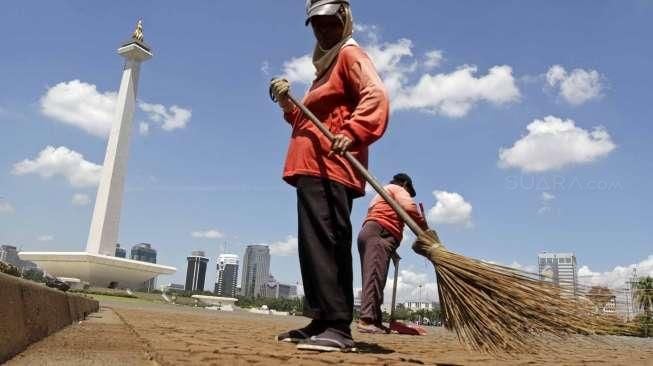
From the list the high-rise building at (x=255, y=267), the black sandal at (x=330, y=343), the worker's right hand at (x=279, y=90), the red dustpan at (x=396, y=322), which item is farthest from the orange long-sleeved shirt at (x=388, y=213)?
the high-rise building at (x=255, y=267)

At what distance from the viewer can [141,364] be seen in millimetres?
1607

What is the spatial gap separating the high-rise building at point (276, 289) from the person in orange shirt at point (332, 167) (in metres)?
160

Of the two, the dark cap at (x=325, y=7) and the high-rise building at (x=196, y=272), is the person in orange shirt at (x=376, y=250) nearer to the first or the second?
the dark cap at (x=325, y=7)

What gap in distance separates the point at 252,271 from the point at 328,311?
591 ft

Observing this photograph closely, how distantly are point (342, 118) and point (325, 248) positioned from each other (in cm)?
75

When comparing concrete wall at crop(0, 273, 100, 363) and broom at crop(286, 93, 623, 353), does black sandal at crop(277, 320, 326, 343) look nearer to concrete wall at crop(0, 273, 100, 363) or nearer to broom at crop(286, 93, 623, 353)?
broom at crop(286, 93, 623, 353)

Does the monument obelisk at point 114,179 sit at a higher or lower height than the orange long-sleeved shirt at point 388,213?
higher

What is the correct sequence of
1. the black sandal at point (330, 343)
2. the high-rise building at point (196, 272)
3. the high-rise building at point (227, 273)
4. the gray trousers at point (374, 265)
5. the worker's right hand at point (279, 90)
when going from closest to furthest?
Answer: 1. the black sandal at point (330, 343)
2. the worker's right hand at point (279, 90)
3. the gray trousers at point (374, 265)
4. the high-rise building at point (196, 272)
5. the high-rise building at point (227, 273)

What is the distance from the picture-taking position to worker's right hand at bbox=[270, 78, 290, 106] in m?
3.10

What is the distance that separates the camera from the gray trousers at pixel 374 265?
469 centimetres

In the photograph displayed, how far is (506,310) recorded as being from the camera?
8.25ft

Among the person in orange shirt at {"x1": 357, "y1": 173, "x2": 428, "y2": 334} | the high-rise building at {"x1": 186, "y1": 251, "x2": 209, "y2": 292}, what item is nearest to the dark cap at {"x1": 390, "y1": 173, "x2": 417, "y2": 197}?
the person in orange shirt at {"x1": 357, "y1": 173, "x2": 428, "y2": 334}

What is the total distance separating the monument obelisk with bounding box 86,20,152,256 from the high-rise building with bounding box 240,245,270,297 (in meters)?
131

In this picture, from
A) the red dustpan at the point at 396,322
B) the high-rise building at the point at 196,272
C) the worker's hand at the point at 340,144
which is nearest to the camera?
the worker's hand at the point at 340,144
